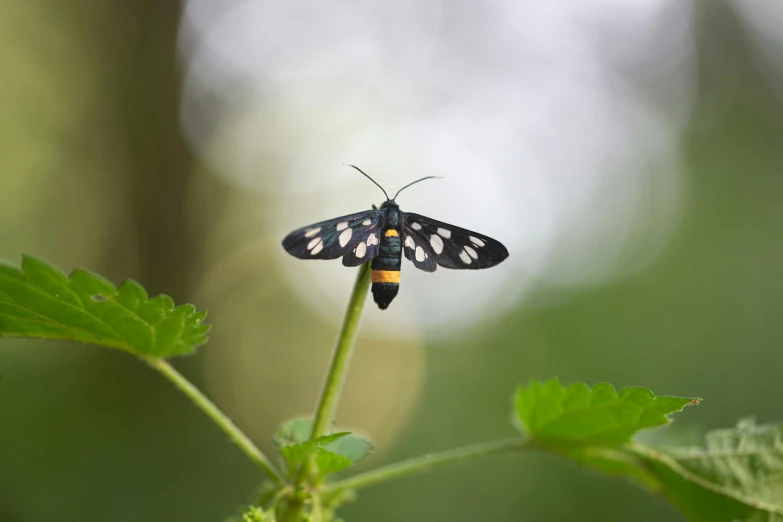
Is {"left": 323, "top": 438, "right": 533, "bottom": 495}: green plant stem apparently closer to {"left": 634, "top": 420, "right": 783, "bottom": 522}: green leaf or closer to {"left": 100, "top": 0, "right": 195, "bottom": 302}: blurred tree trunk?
{"left": 634, "top": 420, "right": 783, "bottom": 522}: green leaf

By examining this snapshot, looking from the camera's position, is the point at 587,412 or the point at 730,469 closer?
the point at 587,412

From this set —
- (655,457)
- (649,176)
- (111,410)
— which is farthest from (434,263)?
(649,176)

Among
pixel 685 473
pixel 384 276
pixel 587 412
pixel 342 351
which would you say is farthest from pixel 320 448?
pixel 685 473

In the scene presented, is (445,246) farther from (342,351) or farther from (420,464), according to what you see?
(420,464)

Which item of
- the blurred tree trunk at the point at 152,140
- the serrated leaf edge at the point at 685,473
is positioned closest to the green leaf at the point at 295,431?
the serrated leaf edge at the point at 685,473

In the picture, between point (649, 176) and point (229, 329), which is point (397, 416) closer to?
point (229, 329)

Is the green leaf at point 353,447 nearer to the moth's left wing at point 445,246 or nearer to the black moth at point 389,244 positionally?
the black moth at point 389,244

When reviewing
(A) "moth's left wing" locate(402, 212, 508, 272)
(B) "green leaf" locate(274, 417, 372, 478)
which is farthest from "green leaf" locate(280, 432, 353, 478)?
(A) "moth's left wing" locate(402, 212, 508, 272)

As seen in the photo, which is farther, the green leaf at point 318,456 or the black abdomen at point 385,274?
the black abdomen at point 385,274
